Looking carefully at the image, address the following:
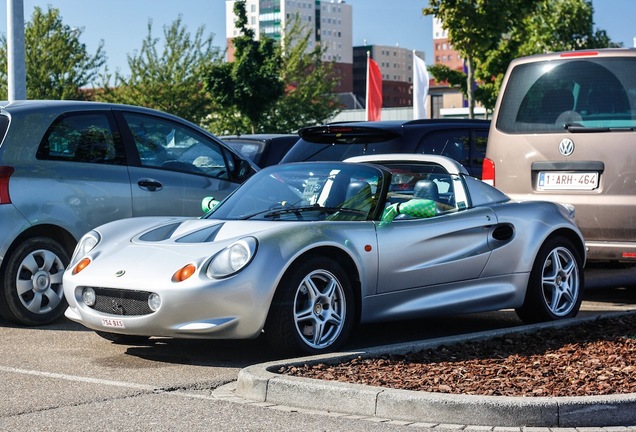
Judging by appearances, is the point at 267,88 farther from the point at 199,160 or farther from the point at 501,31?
the point at 199,160

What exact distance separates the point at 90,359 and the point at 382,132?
4538mm

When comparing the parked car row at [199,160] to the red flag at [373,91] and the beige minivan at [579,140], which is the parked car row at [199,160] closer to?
the beige minivan at [579,140]

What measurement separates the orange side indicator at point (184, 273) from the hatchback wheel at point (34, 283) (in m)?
2.32

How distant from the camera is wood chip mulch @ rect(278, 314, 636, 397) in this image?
5.90m

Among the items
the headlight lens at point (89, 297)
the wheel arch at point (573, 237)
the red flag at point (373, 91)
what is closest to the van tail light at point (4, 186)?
the headlight lens at point (89, 297)

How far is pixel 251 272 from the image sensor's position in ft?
22.1

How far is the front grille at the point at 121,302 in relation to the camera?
6.94 metres

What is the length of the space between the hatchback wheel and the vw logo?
431 cm

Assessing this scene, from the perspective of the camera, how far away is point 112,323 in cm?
709

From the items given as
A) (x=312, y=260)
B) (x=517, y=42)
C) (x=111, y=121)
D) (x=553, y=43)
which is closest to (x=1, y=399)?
(x=312, y=260)

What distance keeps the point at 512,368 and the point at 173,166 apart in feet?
14.5

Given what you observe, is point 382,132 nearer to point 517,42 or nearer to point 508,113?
point 508,113

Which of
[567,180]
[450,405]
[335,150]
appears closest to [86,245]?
[450,405]

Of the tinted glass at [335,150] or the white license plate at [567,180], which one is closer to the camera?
the white license plate at [567,180]
